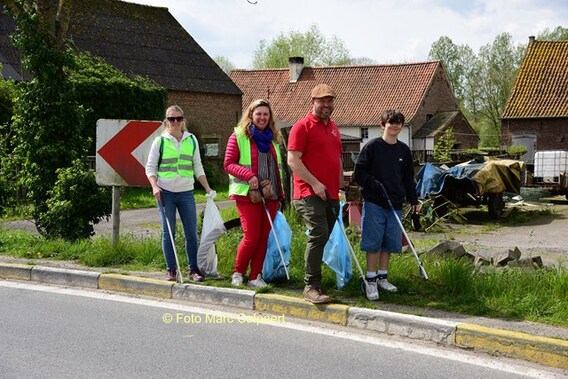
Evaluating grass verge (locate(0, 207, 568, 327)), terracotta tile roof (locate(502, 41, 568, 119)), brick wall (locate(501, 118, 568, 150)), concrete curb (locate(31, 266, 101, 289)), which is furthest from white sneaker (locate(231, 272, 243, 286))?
brick wall (locate(501, 118, 568, 150))

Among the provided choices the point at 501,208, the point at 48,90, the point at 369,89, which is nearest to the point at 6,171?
the point at 48,90

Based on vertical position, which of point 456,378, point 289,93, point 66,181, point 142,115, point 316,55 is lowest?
point 456,378

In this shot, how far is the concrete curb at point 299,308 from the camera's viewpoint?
645 cm

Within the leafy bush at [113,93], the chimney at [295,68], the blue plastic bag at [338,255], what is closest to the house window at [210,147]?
the leafy bush at [113,93]

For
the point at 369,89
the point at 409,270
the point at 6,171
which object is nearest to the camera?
the point at 409,270

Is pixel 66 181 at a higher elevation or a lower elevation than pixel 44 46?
lower

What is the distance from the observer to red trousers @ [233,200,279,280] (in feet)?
24.1

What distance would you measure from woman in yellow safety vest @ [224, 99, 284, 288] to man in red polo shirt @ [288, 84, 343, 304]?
601 millimetres

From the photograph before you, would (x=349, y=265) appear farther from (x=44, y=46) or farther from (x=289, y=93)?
(x=289, y=93)

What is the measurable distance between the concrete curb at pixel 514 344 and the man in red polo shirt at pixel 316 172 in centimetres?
146

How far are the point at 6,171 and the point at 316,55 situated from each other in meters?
62.0

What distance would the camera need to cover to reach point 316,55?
71.4m

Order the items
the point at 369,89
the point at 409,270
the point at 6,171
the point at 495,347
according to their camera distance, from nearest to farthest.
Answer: the point at 495,347
the point at 409,270
the point at 6,171
the point at 369,89

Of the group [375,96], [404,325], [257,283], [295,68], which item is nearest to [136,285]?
[257,283]
